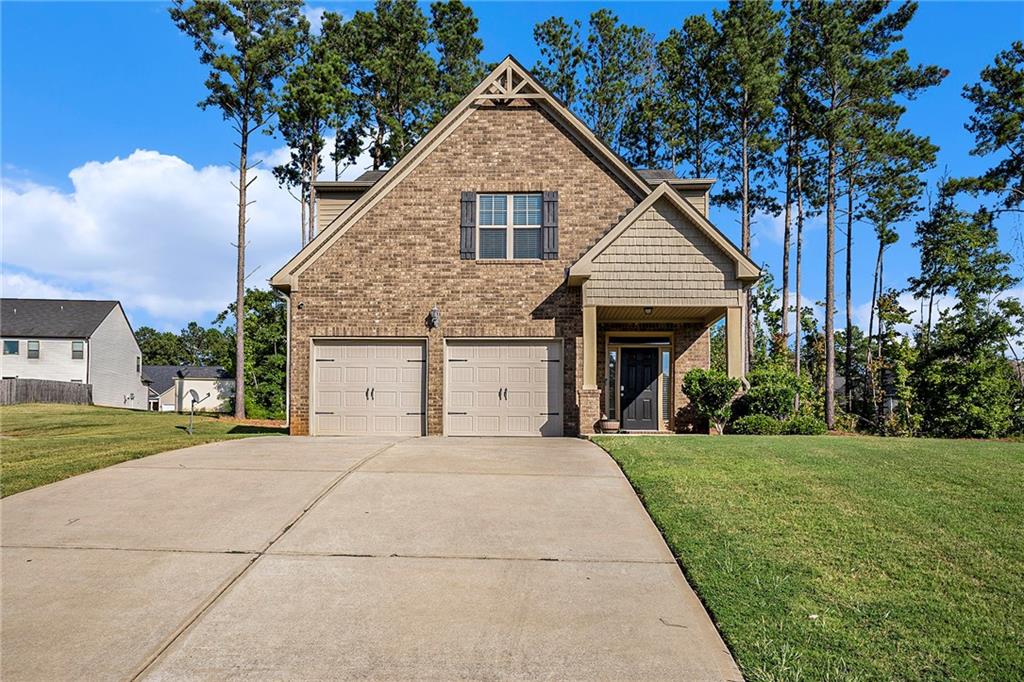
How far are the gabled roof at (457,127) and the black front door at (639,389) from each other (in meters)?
3.86

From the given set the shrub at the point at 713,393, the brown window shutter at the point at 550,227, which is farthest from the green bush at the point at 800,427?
the brown window shutter at the point at 550,227

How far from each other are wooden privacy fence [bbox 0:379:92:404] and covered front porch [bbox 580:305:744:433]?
109 ft

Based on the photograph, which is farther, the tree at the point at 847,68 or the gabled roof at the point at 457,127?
the tree at the point at 847,68

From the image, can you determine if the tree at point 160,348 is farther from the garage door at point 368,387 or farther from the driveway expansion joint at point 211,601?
the driveway expansion joint at point 211,601

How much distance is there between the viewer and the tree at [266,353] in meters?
30.8

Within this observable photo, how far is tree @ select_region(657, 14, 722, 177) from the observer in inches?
1073

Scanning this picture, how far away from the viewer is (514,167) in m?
13.9

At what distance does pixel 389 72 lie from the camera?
100 feet

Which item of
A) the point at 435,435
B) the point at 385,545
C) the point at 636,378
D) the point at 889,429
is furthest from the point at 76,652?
the point at 889,429

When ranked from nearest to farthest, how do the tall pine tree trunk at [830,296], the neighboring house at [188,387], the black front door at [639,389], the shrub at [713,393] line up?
1. the shrub at [713,393]
2. the black front door at [639,389]
3. the tall pine tree trunk at [830,296]
4. the neighboring house at [188,387]

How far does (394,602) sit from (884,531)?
4.44 meters

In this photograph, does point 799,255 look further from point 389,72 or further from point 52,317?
point 52,317

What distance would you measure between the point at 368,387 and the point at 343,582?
362 inches

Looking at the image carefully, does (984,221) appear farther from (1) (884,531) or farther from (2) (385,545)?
(2) (385,545)
